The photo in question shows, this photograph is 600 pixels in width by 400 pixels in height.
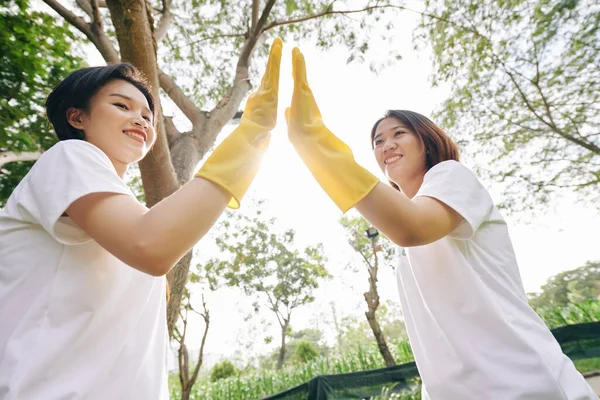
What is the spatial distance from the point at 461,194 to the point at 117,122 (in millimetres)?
1022

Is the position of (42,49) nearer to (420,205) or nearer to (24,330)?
(24,330)

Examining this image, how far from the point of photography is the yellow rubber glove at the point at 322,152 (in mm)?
815

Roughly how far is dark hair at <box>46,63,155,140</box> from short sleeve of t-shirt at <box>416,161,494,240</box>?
1020mm

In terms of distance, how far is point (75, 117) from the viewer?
1.04 meters

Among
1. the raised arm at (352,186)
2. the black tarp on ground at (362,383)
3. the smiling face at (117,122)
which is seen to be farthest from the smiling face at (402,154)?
the black tarp on ground at (362,383)

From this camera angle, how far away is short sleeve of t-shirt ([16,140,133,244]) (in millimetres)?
671

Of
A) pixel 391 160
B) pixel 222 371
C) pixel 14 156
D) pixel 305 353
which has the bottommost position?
pixel 222 371

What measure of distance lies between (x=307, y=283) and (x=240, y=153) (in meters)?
14.2

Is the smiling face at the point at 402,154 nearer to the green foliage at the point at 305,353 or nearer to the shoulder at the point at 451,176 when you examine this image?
the shoulder at the point at 451,176

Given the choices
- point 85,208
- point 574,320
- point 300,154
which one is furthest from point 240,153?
point 574,320

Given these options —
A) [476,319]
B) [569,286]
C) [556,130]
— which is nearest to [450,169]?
[476,319]

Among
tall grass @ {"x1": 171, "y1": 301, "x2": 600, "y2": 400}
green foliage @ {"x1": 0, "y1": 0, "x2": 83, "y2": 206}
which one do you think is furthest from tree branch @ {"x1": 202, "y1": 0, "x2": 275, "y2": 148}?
tall grass @ {"x1": 171, "y1": 301, "x2": 600, "y2": 400}

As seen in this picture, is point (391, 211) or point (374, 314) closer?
point (391, 211)

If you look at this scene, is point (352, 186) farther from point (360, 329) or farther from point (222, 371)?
point (360, 329)
